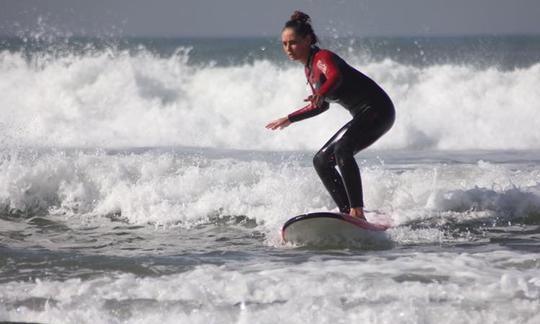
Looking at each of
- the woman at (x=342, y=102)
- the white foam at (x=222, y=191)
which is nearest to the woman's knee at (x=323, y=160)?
the woman at (x=342, y=102)

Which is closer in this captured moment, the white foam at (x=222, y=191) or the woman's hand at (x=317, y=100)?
the woman's hand at (x=317, y=100)

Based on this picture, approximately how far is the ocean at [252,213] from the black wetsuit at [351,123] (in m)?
0.53

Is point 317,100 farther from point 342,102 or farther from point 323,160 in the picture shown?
point 323,160

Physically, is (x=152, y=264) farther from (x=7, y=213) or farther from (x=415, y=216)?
(x=7, y=213)

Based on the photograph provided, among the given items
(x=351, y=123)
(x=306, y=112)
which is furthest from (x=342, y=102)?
(x=306, y=112)

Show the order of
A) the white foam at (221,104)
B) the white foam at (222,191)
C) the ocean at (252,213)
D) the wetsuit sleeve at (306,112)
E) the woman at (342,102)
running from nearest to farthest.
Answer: the ocean at (252,213)
the woman at (342,102)
the wetsuit sleeve at (306,112)
the white foam at (222,191)
the white foam at (221,104)

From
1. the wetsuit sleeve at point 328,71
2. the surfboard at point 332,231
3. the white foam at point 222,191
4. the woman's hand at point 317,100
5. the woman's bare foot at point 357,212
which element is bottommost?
the surfboard at point 332,231

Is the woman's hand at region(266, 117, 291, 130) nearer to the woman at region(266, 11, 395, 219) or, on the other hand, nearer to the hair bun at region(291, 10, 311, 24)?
the woman at region(266, 11, 395, 219)

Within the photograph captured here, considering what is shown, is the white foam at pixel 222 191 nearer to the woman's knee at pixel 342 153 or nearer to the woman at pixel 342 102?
the woman at pixel 342 102

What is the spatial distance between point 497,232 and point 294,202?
2.16 metres

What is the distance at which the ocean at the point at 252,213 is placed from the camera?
15.4ft

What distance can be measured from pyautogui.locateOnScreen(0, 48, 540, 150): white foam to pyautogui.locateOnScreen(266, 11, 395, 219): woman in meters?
6.53

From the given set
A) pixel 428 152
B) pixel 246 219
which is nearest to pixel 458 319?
pixel 246 219

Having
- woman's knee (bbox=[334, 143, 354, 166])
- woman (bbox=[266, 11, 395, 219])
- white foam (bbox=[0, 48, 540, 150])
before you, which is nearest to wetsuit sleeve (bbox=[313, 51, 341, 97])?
woman (bbox=[266, 11, 395, 219])
